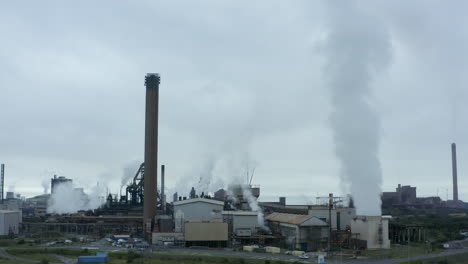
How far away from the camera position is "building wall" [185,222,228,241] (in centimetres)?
6275

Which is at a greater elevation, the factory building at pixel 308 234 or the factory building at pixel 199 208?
the factory building at pixel 199 208

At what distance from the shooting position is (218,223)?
208ft

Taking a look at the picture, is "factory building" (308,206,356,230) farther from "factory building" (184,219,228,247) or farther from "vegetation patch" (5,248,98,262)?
"vegetation patch" (5,248,98,262)

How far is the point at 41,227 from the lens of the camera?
→ 88500mm

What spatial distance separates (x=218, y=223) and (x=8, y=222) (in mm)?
41989

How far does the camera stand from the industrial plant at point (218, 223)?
60562 mm

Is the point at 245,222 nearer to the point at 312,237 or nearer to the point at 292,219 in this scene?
the point at 292,219

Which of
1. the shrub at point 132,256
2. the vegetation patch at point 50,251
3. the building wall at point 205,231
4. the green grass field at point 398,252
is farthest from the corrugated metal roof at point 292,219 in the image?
the vegetation patch at point 50,251

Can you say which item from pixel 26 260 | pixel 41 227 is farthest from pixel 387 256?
pixel 41 227

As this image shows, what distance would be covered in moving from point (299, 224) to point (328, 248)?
4.51 meters

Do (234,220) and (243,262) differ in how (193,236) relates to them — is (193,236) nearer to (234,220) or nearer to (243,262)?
(234,220)

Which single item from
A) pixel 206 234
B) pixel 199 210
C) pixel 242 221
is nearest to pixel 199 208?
pixel 199 210

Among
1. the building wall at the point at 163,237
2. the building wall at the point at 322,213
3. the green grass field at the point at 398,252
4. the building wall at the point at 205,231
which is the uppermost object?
the building wall at the point at 322,213

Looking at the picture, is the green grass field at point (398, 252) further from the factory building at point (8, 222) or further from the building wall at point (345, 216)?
the factory building at point (8, 222)
